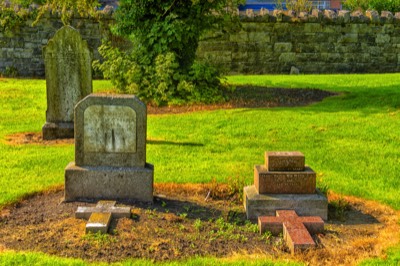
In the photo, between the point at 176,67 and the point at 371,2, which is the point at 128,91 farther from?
the point at 371,2

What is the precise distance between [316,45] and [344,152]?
12.0 m

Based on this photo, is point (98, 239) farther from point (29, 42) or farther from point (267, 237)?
point (29, 42)

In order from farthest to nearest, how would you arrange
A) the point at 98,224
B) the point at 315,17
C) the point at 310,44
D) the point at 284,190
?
the point at 310,44 < the point at 315,17 < the point at 284,190 < the point at 98,224

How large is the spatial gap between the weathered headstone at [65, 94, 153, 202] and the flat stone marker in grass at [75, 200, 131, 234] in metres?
0.28

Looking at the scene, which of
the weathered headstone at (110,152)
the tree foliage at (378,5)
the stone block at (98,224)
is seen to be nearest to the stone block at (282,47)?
the tree foliage at (378,5)

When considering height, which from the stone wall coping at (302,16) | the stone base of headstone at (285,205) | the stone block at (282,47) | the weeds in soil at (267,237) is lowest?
the weeds in soil at (267,237)

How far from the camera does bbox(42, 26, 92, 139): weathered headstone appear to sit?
30.5ft

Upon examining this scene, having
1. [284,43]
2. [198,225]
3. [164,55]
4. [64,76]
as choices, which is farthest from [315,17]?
[198,225]

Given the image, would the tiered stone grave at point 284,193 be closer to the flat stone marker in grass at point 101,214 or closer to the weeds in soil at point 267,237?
the weeds in soil at point 267,237

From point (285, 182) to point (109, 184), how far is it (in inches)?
72.5

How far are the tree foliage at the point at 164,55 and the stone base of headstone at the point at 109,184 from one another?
669 centimetres

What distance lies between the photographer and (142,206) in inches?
219

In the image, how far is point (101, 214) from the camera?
5102 mm

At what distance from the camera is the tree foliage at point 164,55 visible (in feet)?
41.3
